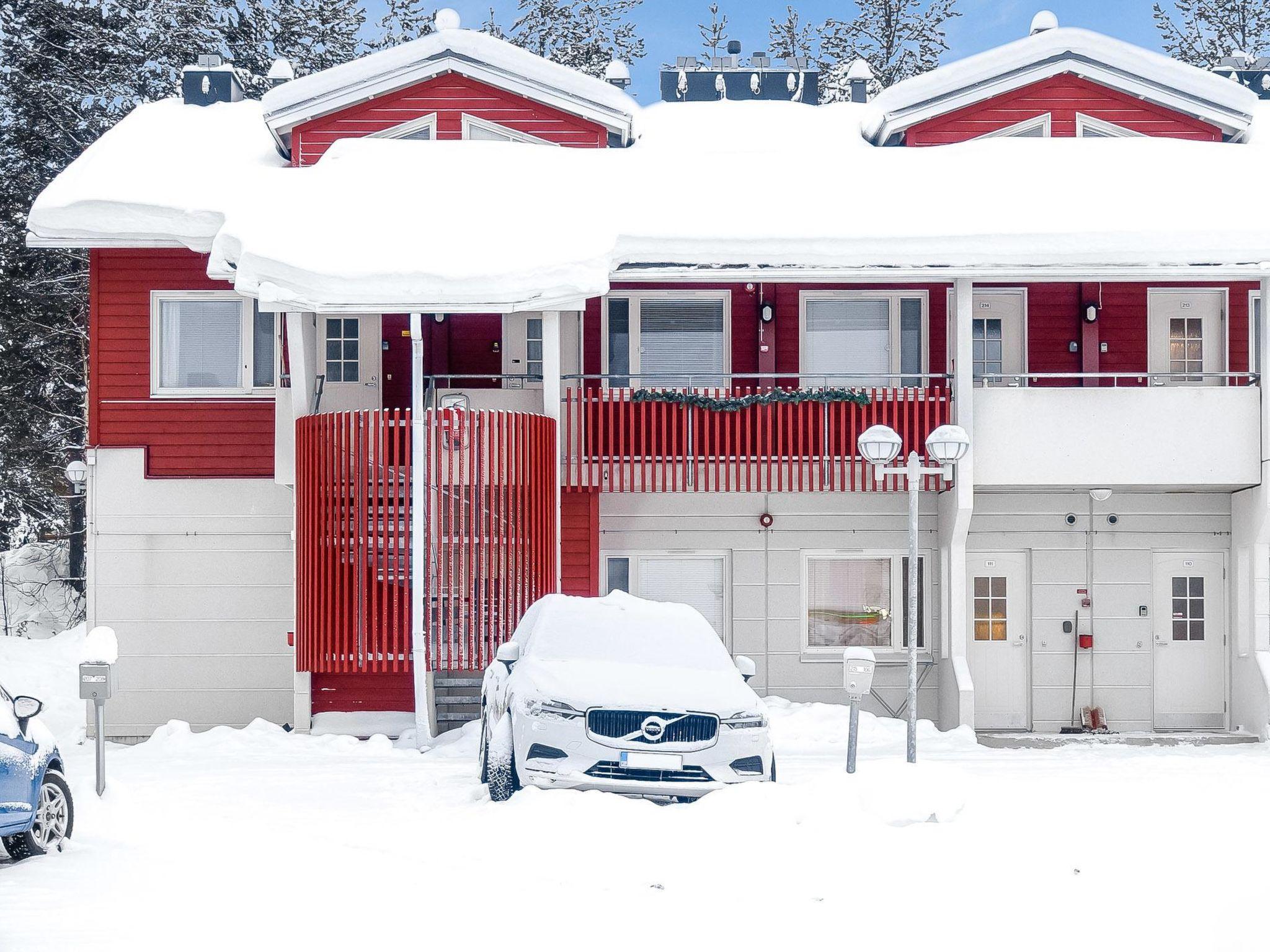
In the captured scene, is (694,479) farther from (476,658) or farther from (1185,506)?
(1185,506)

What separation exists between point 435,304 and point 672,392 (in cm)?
312

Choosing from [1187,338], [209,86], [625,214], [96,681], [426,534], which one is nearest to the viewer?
[96,681]

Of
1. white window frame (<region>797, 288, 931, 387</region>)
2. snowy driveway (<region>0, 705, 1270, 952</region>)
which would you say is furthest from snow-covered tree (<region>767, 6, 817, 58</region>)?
snowy driveway (<region>0, 705, 1270, 952</region>)

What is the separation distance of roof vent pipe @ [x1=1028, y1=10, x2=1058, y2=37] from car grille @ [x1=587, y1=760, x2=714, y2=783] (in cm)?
1493

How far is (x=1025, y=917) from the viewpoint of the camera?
7352mm

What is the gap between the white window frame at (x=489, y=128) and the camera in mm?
19156

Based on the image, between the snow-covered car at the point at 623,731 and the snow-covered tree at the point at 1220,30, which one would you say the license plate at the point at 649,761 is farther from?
the snow-covered tree at the point at 1220,30

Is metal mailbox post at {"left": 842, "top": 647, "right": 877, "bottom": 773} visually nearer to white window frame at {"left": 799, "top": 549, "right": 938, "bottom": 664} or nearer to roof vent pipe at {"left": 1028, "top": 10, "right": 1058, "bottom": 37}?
white window frame at {"left": 799, "top": 549, "right": 938, "bottom": 664}

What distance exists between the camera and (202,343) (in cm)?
1755

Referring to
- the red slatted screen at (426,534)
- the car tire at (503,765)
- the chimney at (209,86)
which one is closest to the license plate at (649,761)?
the car tire at (503,765)

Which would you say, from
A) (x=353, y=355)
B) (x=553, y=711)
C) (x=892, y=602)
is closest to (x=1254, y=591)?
(x=892, y=602)

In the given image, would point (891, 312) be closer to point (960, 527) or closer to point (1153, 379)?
point (960, 527)

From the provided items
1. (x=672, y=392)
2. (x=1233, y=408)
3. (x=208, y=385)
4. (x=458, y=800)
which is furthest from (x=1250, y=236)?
(x=208, y=385)

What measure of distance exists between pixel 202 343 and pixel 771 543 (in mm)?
7544
